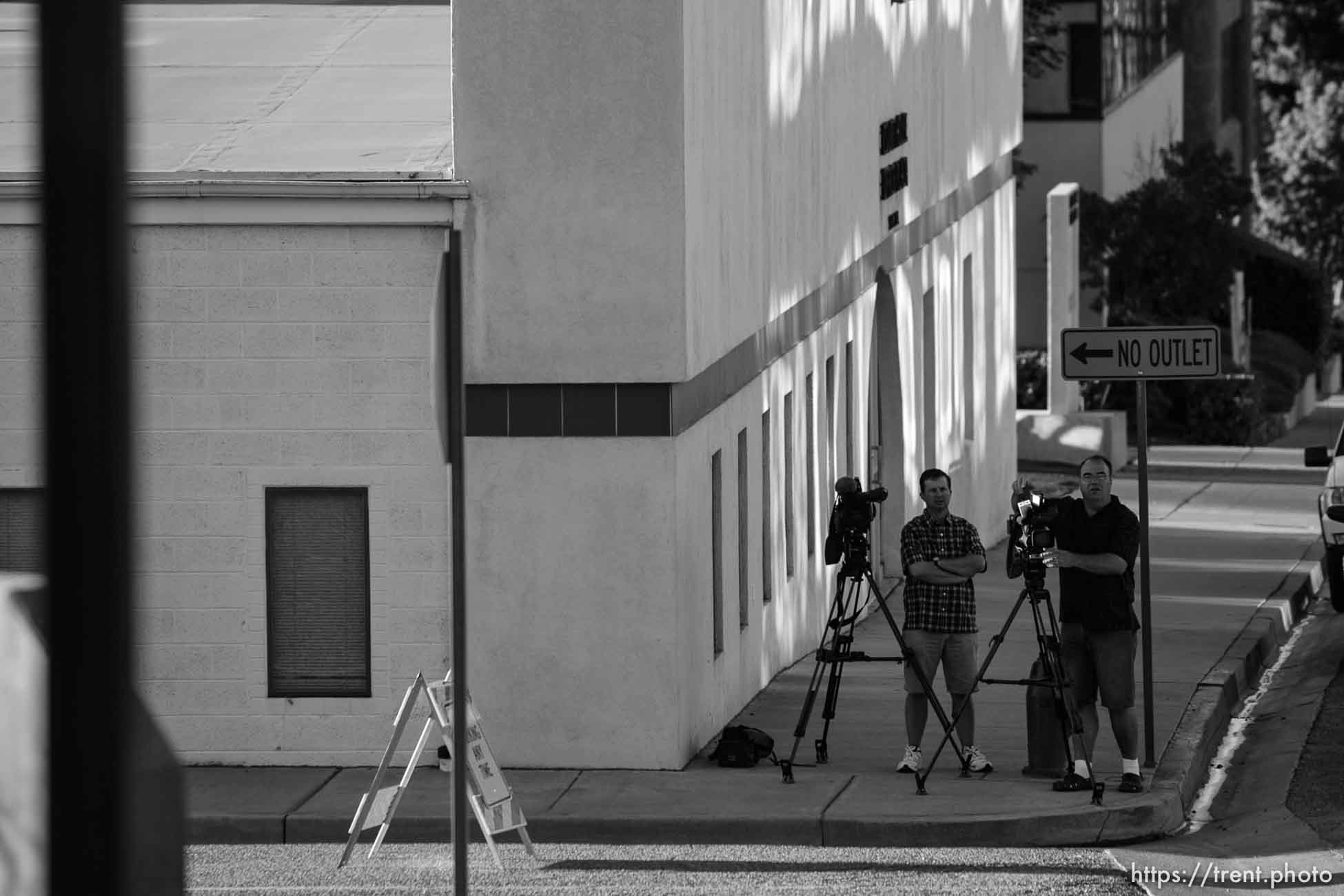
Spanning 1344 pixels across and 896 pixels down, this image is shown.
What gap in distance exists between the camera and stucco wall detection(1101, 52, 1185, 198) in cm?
4603

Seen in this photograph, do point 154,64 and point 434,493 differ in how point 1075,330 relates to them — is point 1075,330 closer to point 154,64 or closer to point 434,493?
point 434,493

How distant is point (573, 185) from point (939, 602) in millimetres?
3186

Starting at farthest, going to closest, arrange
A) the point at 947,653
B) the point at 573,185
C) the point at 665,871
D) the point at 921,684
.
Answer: the point at 573,185 → the point at 947,653 → the point at 921,684 → the point at 665,871

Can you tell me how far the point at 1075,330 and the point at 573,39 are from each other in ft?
11.1

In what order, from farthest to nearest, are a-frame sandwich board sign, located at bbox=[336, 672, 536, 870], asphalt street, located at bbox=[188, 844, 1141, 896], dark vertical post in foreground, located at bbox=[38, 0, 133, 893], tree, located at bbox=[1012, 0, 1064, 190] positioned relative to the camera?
tree, located at bbox=[1012, 0, 1064, 190], a-frame sandwich board sign, located at bbox=[336, 672, 536, 870], asphalt street, located at bbox=[188, 844, 1141, 896], dark vertical post in foreground, located at bbox=[38, 0, 133, 893]

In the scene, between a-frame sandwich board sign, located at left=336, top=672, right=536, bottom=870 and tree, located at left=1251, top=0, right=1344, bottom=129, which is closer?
a-frame sandwich board sign, located at left=336, top=672, right=536, bottom=870

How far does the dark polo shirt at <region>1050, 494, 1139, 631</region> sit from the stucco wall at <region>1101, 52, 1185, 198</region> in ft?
109

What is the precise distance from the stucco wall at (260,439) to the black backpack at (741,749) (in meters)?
1.75

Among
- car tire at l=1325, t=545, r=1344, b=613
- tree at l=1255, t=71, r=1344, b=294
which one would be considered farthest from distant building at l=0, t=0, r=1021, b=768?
tree at l=1255, t=71, r=1344, b=294

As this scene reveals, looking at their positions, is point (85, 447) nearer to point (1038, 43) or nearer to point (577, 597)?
point (577, 597)

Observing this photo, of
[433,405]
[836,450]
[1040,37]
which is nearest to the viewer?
[433,405]

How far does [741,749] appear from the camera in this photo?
1391 centimetres

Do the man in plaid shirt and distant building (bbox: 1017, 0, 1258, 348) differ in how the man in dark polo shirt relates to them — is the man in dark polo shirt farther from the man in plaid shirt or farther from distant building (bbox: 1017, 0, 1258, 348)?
distant building (bbox: 1017, 0, 1258, 348)

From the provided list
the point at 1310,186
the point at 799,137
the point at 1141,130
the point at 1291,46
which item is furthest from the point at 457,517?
the point at 1291,46
